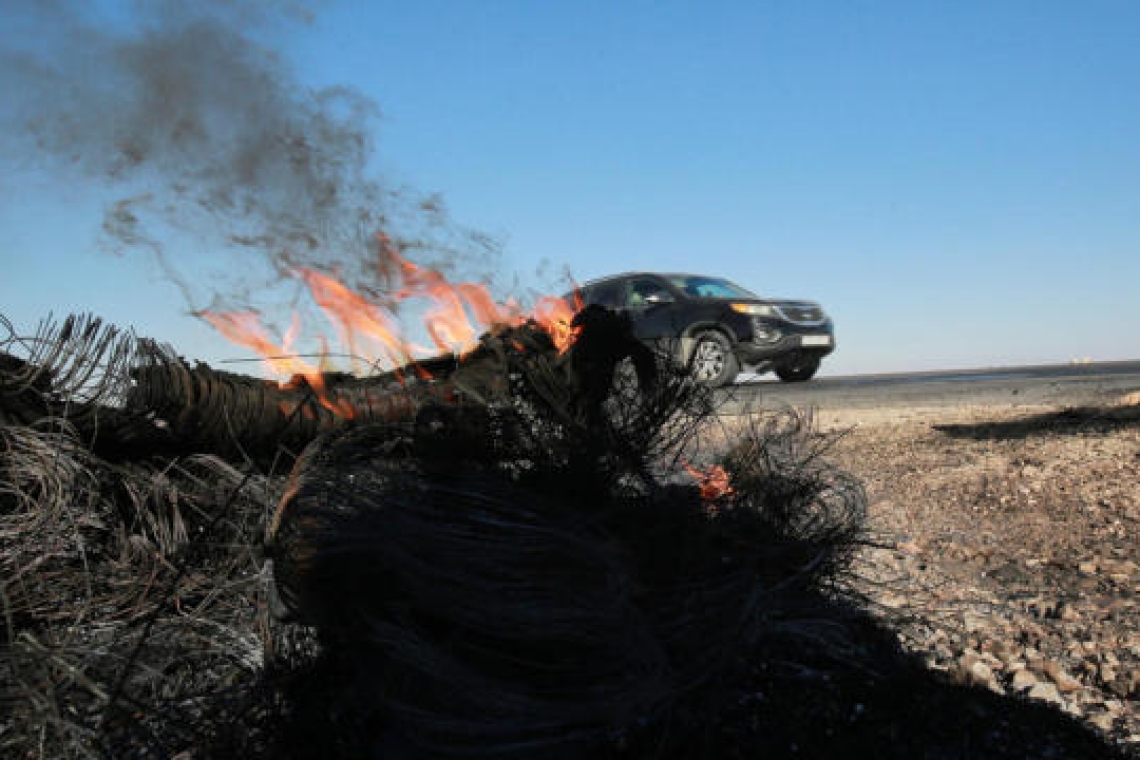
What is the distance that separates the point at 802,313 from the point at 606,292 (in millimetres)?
2763

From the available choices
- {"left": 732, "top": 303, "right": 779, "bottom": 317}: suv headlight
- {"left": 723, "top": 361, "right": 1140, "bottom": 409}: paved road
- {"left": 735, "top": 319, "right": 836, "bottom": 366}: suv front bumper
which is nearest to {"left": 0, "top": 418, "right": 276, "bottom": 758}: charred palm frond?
{"left": 723, "top": 361, "right": 1140, "bottom": 409}: paved road

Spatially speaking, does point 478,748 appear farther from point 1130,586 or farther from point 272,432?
point 1130,586

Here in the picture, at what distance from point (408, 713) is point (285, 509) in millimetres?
605

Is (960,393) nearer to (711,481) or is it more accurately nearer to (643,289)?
(643,289)

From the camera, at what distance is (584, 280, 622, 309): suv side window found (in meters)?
11.7

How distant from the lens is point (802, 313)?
11648 mm

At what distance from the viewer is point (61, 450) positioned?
2.67 meters

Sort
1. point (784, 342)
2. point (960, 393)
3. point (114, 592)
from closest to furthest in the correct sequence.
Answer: point (114, 592) → point (784, 342) → point (960, 393)

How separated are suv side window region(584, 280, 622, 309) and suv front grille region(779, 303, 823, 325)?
2259mm

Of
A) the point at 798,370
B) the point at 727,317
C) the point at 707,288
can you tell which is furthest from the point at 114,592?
the point at 798,370

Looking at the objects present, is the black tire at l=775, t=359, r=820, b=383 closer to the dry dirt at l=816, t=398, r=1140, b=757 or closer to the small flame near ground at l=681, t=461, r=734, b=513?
the dry dirt at l=816, t=398, r=1140, b=757

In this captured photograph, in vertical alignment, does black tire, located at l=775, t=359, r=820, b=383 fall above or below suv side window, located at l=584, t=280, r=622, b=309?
below

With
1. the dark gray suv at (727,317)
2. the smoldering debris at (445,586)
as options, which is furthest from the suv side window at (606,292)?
the smoldering debris at (445,586)

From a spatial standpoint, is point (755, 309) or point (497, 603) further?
point (755, 309)
